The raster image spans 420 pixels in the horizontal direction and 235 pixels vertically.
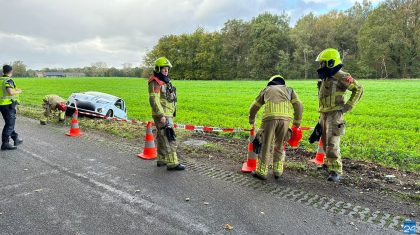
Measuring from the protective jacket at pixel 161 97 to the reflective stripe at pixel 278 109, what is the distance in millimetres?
1886

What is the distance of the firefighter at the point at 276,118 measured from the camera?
559 centimetres

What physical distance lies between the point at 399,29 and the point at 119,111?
65658 millimetres

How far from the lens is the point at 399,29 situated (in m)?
62.5

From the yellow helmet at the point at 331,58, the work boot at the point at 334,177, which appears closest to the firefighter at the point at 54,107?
the yellow helmet at the point at 331,58

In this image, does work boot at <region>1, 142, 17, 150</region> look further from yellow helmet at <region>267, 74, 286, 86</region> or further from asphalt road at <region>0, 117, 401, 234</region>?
yellow helmet at <region>267, 74, 286, 86</region>

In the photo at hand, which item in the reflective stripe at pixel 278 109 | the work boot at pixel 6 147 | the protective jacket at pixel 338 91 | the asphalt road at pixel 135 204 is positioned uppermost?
the protective jacket at pixel 338 91

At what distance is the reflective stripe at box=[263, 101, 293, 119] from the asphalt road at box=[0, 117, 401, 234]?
1.36m

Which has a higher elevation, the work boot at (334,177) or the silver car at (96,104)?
the silver car at (96,104)

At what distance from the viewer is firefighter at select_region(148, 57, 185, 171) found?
604cm

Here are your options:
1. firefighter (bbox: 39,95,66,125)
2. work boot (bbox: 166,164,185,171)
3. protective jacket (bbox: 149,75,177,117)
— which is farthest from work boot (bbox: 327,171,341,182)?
firefighter (bbox: 39,95,66,125)

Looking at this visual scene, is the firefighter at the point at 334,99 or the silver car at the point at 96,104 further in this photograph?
the silver car at the point at 96,104

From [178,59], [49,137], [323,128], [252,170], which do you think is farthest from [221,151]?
[178,59]

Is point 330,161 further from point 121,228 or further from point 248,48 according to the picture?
point 248,48

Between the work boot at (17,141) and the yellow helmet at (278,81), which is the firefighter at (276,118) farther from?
the work boot at (17,141)
